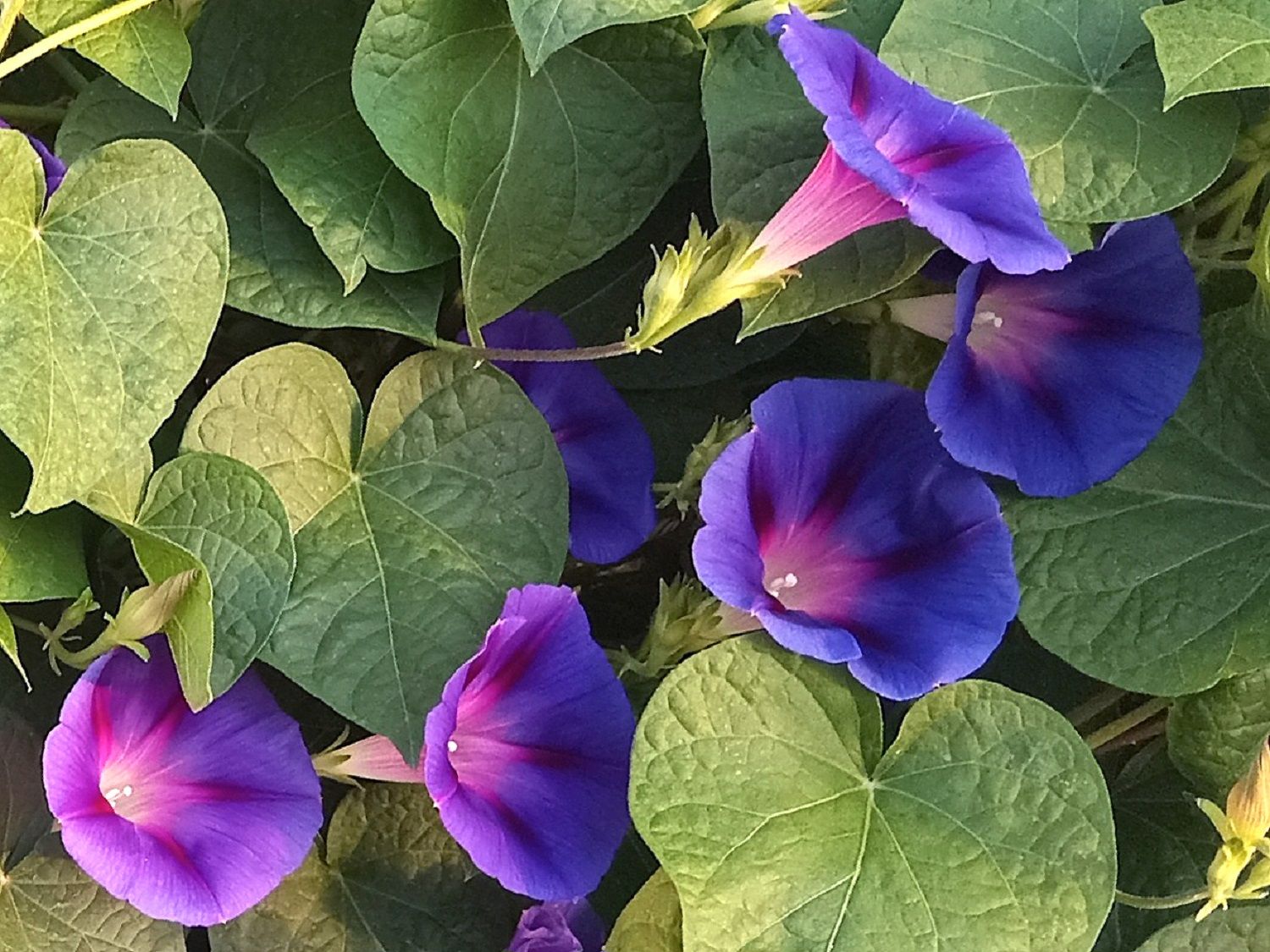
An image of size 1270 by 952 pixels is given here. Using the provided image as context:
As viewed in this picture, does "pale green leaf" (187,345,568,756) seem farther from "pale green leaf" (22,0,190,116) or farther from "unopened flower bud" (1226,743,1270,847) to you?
"unopened flower bud" (1226,743,1270,847)

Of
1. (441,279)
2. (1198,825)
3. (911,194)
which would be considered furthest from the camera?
(1198,825)

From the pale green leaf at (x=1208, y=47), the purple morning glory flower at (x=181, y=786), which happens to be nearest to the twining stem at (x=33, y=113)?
the purple morning glory flower at (x=181, y=786)

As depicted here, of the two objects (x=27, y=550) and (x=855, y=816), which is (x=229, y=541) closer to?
(x=27, y=550)

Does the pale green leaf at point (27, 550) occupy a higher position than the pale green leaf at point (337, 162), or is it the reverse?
the pale green leaf at point (337, 162)

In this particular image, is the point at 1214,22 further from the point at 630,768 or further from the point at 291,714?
the point at 291,714

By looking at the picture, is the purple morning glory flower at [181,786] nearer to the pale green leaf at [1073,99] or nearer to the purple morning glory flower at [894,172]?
the purple morning glory flower at [894,172]

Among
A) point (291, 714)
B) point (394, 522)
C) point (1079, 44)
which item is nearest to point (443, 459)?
point (394, 522)
